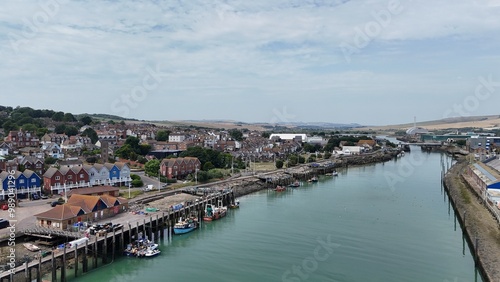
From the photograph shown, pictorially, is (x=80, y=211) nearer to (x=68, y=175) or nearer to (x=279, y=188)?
(x=68, y=175)

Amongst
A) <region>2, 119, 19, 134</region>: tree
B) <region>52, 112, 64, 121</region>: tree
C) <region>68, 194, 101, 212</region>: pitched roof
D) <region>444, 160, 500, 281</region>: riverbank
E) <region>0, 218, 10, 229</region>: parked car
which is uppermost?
<region>52, 112, 64, 121</region>: tree

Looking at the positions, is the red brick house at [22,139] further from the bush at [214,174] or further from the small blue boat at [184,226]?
the small blue boat at [184,226]

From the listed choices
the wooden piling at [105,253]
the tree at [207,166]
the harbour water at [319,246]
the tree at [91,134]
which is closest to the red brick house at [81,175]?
the harbour water at [319,246]

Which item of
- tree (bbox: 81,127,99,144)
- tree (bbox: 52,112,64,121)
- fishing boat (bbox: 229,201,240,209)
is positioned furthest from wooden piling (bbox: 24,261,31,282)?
tree (bbox: 52,112,64,121)

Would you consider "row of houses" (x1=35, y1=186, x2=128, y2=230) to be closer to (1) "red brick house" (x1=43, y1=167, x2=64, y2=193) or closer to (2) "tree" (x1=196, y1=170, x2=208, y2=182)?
(1) "red brick house" (x1=43, y1=167, x2=64, y2=193)

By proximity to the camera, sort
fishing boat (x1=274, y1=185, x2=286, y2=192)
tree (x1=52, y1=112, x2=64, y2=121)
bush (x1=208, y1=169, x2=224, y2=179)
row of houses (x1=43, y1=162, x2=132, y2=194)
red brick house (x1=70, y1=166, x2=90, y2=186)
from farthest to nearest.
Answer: tree (x1=52, y1=112, x2=64, y2=121) < bush (x1=208, y1=169, x2=224, y2=179) < fishing boat (x1=274, y1=185, x2=286, y2=192) < red brick house (x1=70, y1=166, x2=90, y2=186) < row of houses (x1=43, y1=162, x2=132, y2=194)

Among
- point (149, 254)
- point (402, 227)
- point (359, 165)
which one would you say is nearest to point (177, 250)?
point (149, 254)
